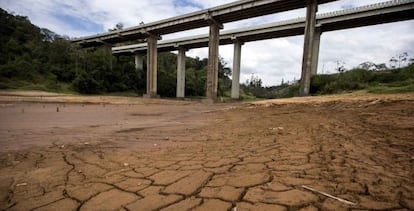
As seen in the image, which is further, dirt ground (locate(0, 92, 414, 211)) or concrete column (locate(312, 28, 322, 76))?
concrete column (locate(312, 28, 322, 76))

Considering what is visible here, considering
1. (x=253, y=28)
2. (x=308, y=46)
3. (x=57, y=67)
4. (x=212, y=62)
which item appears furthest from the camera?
(x=57, y=67)

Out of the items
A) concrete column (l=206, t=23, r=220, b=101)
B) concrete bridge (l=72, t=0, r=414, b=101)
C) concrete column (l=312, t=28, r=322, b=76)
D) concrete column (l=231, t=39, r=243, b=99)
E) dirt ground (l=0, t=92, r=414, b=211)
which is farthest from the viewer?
concrete column (l=231, t=39, r=243, b=99)

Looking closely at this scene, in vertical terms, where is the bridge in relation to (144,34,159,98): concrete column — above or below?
above

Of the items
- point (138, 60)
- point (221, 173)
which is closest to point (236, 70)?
point (138, 60)

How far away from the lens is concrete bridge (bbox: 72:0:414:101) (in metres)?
20.6

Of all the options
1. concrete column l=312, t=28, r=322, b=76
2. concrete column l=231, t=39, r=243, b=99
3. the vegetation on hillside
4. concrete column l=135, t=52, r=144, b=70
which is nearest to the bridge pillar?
concrete column l=231, t=39, r=243, b=99

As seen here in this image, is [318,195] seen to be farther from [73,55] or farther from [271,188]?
[73,55]

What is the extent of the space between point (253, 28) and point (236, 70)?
6.03m

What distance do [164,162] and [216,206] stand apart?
137cm

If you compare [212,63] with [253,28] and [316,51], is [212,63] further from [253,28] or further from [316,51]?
[316,51]

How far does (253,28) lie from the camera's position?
105ft

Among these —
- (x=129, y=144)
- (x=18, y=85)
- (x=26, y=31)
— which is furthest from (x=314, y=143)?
(x=26, y=31)

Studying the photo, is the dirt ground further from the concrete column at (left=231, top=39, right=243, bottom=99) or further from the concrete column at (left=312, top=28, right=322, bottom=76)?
the concrete column at (left=231, top=39, right=243, bottom=99)

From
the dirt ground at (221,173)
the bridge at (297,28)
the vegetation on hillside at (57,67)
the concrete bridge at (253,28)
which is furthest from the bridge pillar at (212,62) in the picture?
the dirt ground at (221,173)
